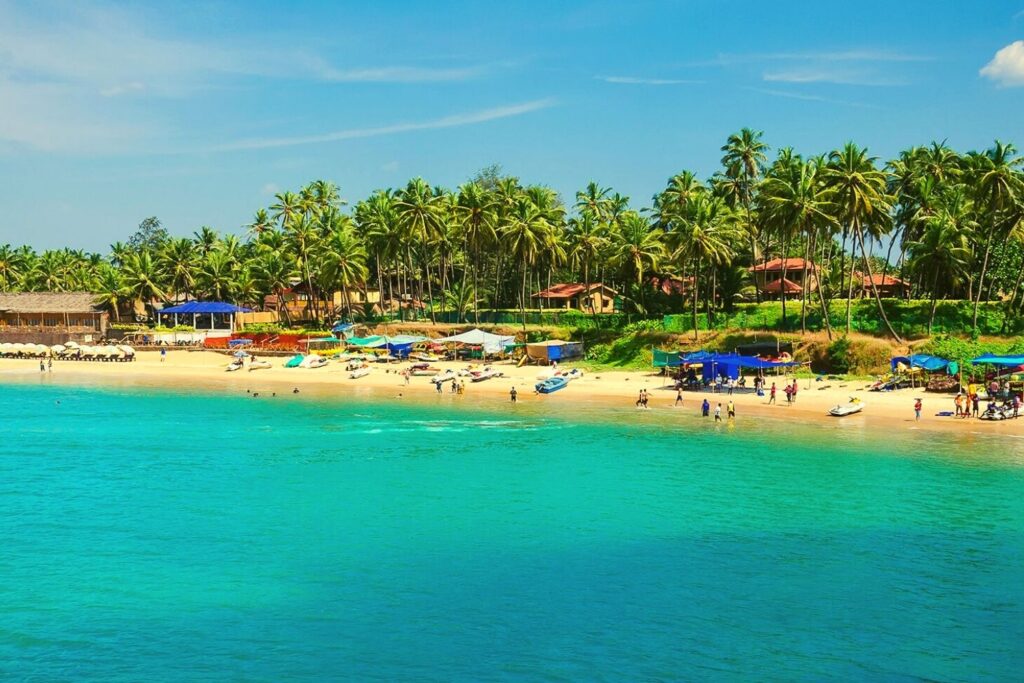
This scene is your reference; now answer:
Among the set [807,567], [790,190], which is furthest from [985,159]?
[807,567]

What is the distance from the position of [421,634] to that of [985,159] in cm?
5867

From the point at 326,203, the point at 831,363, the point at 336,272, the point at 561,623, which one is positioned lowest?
the point at 561,623

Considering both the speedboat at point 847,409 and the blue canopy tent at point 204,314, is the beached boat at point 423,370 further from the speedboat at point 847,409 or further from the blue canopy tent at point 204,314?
the speedboat at point 847,409

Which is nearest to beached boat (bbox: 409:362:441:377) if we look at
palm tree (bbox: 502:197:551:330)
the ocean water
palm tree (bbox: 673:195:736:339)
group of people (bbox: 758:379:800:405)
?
palm tree (bbox: 502:197:551:330)

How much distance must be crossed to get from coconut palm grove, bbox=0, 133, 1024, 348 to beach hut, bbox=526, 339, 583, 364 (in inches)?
237

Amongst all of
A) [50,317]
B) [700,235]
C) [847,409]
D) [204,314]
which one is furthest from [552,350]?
[50,317]

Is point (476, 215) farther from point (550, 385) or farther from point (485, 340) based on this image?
point (550, 385)

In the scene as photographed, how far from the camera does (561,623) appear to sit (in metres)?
24.5

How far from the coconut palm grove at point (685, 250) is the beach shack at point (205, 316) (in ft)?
14.4

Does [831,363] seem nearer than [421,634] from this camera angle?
No

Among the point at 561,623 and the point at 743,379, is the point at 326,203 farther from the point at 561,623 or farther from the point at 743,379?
the point at 561,623

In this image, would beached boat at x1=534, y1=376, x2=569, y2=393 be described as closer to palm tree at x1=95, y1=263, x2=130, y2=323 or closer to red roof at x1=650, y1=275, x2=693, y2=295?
red roof at x1=650, y1=275, x2=693, y2=295

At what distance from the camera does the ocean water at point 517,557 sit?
2253 centimetres

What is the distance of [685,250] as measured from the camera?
74.8 metres
